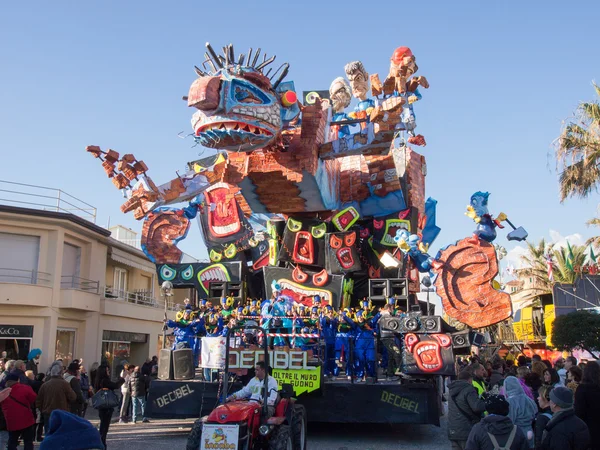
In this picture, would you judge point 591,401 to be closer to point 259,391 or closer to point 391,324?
point 259,391

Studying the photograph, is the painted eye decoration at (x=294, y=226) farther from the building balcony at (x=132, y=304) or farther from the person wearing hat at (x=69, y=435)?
the person wearing hat at (x=69, y=435)

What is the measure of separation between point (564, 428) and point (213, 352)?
7.60 m

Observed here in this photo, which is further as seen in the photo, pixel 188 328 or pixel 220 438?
pixel 188 328

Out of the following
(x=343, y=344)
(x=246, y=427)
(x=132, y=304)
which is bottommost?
(x=246, y=427)

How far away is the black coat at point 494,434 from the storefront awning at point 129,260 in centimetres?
2192

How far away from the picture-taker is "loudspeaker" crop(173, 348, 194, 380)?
11.9 m

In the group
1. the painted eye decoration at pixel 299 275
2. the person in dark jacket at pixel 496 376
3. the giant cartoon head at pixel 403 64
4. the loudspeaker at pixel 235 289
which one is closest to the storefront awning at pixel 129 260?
the loudspeaker at pixel 235 289

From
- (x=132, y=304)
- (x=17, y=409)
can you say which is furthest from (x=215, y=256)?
(x=17, y=409)

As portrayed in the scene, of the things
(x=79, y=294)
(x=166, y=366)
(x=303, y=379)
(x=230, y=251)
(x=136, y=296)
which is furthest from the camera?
(x=136, y=296)

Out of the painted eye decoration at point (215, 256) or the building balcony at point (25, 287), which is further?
the building balcony at point (25, 287)

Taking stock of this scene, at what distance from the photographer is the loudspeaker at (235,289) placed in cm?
1542

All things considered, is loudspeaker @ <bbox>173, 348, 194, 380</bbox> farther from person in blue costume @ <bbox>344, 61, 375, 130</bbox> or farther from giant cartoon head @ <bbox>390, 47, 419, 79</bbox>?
person in blue costume @ <bbox>344, 61, 375, 130</bbox>

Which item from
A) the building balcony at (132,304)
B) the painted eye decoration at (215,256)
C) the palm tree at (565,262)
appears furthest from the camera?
the palm tree at (565,262)

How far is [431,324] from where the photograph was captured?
11477 mm
